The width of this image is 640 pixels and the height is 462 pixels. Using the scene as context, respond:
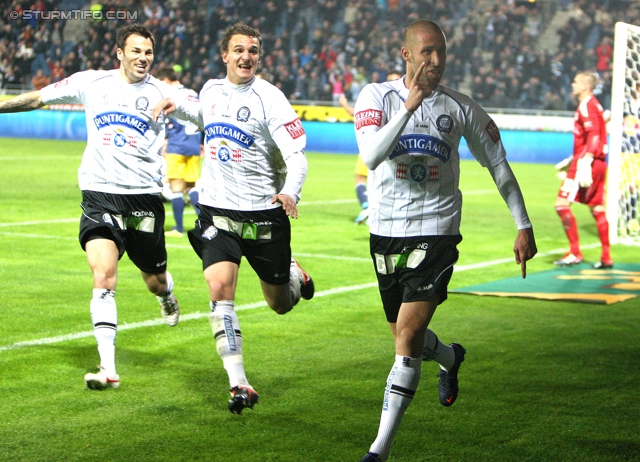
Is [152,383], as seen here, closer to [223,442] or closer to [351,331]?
[223,442]

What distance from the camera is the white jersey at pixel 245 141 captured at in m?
5.66

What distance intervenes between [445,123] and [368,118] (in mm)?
407

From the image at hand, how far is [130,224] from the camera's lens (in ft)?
20.5

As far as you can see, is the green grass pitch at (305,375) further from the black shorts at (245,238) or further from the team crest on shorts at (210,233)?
the team crest on shorts at (210,233)

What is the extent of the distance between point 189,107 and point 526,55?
94.4ft

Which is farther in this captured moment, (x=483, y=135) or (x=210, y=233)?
(x=210, y=233)

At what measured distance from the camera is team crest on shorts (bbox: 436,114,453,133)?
4.63 meters

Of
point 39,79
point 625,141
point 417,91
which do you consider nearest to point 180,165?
point 625,141

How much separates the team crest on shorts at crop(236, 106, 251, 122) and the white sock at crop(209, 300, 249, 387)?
104 cm

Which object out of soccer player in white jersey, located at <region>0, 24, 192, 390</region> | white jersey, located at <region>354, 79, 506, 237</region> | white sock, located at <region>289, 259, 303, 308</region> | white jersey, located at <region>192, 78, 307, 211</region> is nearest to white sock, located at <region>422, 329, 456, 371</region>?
white jersey, located at <region>354, 79, 506, 237</region>

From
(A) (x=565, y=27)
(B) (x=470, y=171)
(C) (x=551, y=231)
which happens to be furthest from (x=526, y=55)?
(C) (x=551, y=231)

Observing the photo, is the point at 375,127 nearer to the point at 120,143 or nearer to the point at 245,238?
the point at 245,238

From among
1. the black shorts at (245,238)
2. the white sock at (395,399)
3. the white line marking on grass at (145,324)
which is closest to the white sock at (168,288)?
the white line marking on grass at (145,324)

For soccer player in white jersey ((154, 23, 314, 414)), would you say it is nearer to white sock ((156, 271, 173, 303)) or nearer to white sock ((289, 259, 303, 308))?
white sock ((289, 259, 303, 308))
